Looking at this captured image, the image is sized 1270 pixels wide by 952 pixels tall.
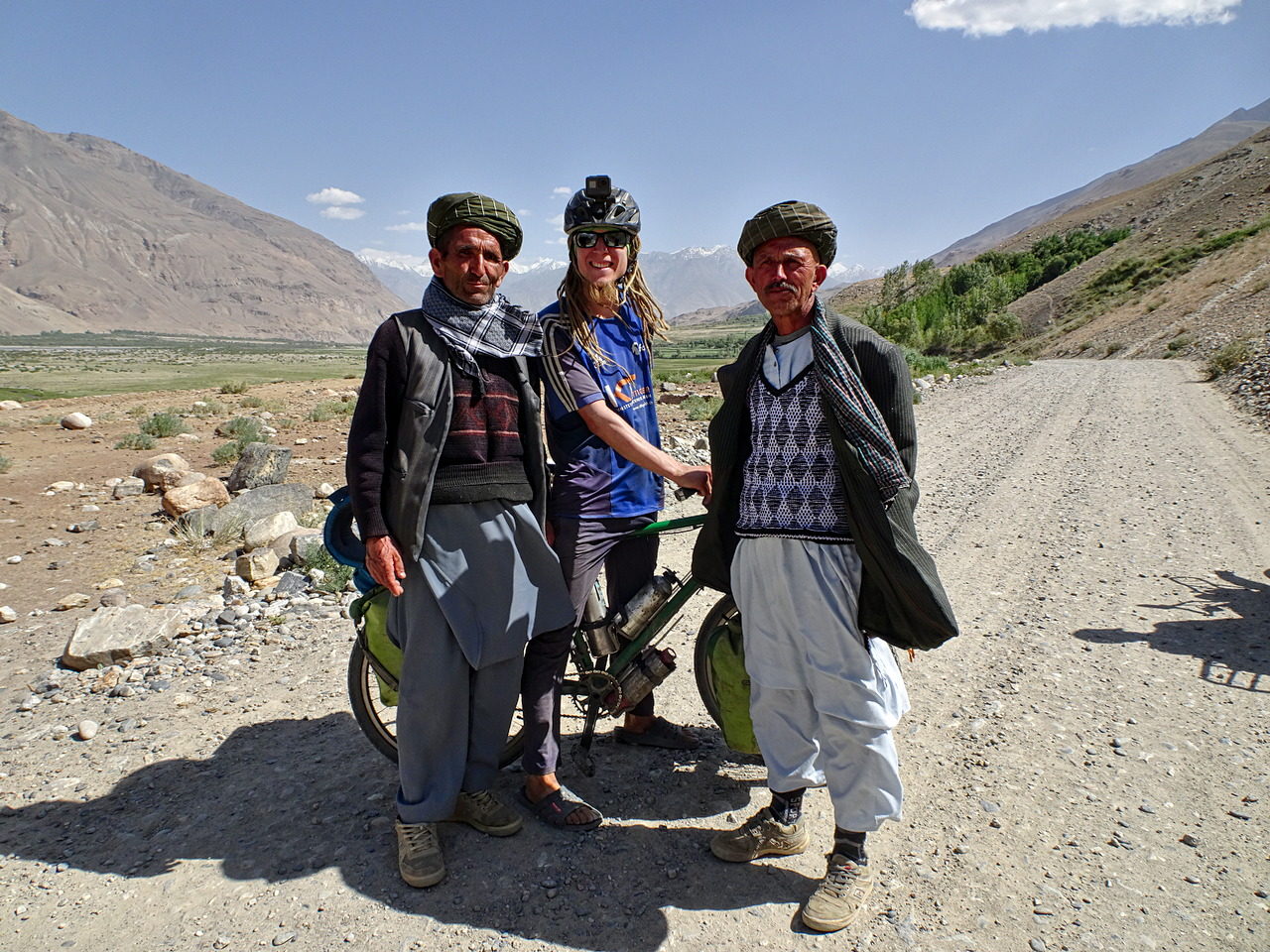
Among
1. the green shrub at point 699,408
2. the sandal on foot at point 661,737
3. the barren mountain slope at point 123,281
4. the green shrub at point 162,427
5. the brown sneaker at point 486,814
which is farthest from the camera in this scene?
the barren mountain slope at point 123,281

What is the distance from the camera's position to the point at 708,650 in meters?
3.05

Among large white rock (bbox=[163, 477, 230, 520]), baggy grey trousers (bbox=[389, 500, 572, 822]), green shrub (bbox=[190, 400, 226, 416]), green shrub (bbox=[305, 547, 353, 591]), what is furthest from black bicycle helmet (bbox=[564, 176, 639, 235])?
green shrub (bbox=[190, 400, 226, 416])

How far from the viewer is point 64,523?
7.71 m

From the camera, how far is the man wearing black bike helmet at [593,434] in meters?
2.62

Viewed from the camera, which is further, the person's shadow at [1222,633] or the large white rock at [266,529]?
the large white rock at [266,529]

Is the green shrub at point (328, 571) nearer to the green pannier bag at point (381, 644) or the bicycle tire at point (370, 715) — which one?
the bicycle tire at point (370, 715)

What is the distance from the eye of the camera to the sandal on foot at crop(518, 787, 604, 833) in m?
2.80

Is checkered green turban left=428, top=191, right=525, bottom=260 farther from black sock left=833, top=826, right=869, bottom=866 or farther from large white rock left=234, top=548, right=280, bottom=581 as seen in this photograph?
large white rock left=234, top=548, right=280, bottom=581

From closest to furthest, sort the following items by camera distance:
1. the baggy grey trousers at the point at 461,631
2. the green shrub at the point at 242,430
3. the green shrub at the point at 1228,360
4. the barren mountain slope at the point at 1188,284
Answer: the baggy grey trousers at the point at 461,631
the green shrub at the point at 242,430
the green shrub at the point at 1228,360
the barren mountain slope at the point at 1188,284

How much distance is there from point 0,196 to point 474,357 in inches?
9584

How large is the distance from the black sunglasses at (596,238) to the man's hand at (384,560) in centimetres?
121

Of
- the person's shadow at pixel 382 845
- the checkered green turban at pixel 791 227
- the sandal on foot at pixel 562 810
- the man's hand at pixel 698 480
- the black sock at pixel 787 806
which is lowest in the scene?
the person's shadow at pixel 382 845

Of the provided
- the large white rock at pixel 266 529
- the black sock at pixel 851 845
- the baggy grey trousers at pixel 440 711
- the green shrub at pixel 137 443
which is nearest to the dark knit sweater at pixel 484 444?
the baggy grey trousers at pixel 440 711

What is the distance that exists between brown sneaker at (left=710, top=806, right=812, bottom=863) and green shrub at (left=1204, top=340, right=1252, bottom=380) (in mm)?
18862
